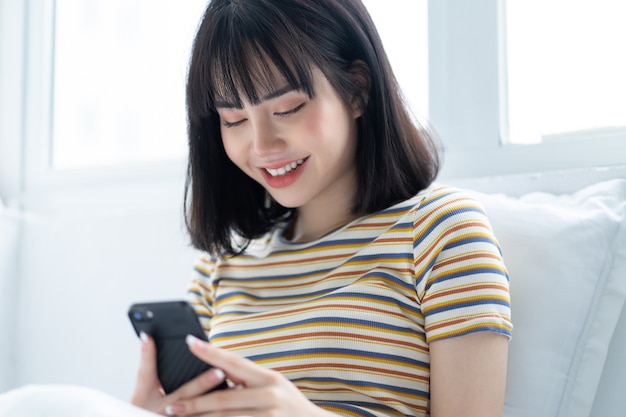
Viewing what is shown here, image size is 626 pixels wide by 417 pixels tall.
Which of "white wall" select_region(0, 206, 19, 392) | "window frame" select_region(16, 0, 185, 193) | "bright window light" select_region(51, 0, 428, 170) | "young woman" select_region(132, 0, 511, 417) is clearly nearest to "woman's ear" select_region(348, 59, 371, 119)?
"young woman" select_region(132, 0, 511, 417)

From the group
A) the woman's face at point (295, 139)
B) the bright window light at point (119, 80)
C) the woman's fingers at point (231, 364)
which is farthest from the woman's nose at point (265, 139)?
the bright window light at point (119, 80)

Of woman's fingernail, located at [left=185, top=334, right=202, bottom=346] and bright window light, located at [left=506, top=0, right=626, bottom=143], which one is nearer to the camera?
woman's fingernail, located at [left=185, top=334, right=202, bottom=346]

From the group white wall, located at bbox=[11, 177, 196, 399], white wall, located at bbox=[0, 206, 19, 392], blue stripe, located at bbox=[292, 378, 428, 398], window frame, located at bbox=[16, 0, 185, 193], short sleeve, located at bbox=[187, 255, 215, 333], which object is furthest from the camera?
window frame, located at bbox=[16, 0, 185, 193]

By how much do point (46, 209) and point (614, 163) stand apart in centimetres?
151

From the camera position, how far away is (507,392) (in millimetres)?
944

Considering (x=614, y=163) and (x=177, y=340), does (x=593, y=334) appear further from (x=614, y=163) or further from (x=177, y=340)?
(x=177, y=340)

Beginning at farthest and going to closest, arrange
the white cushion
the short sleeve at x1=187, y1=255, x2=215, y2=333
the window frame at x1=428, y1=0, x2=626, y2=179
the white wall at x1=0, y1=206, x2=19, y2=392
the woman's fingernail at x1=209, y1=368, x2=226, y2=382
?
the white wall at x1=0, y1=206, x2=19, y2=392 → the window frame at x1=428, y1=0, x2=626, y2=179 → the short sleeve at x1=187, y1=255, x2=215, y2=333 → the woman's fingernail at x1=209, y1=368, x2=226, y2=382 → the white cushion

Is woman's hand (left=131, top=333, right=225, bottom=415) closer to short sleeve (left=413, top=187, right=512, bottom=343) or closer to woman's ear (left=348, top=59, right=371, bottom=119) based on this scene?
short sleeve (left=413, top=187, right=512, bottom=343)

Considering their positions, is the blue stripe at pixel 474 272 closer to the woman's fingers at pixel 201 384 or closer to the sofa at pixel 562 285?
the sofa at pixel 562 285

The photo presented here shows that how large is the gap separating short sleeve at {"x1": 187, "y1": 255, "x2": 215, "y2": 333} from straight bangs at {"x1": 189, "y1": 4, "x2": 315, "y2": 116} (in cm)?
32

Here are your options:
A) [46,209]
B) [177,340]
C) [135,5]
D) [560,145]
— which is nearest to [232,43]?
[177,340]

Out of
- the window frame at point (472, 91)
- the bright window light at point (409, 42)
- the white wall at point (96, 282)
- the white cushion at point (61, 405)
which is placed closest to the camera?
the white cushion at point (61, 405)

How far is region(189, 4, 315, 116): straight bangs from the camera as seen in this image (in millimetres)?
984

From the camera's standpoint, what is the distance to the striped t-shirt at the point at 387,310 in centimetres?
88
